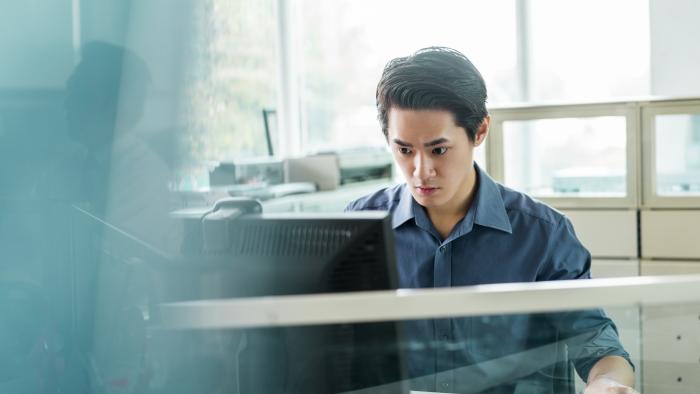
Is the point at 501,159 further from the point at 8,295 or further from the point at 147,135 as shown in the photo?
the point at 8,295

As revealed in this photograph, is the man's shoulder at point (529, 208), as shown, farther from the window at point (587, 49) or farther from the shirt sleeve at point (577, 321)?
the window at point (587, 49)

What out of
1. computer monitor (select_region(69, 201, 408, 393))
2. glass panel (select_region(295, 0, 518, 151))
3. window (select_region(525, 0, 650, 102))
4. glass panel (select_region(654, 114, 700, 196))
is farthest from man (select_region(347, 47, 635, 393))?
glass panel (select_region(295, 0, 518, 151))

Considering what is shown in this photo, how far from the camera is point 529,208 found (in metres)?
1.50

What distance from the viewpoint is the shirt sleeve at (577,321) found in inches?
34.0

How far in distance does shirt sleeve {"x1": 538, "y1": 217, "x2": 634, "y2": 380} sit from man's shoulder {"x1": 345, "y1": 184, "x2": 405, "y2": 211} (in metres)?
0.36

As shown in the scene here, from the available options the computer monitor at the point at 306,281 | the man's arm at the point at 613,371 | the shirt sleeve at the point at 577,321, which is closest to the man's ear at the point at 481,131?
the shirt sleeve at the point at 577,321

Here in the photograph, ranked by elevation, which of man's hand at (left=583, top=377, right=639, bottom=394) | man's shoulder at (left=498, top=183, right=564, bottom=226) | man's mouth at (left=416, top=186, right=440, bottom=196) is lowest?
man's hand at (left=583, top=377, right=639, bottom=394)

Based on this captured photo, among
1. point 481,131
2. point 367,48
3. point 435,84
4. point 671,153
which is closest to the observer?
point 435,84

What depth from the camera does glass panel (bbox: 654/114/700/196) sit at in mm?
2861

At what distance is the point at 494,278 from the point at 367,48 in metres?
2.98

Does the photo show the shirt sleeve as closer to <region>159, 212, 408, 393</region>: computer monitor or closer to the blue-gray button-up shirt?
the blue-gray button-up shirt

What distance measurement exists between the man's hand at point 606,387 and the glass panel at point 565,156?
6.37ft

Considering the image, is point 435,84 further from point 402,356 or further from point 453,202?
point 402,356

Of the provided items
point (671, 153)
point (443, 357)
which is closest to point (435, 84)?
point (443, 357)
